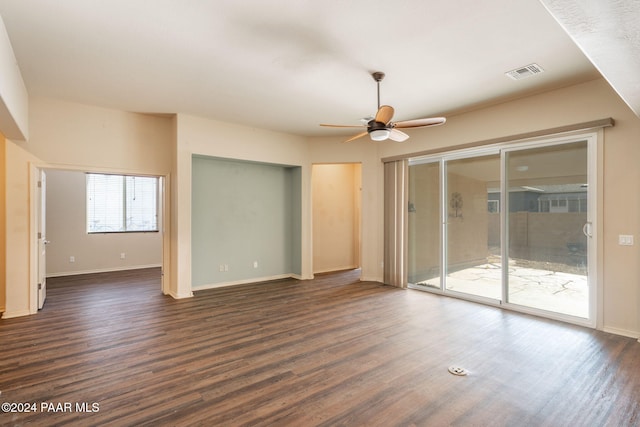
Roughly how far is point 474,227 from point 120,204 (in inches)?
308

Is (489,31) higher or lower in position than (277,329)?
higher

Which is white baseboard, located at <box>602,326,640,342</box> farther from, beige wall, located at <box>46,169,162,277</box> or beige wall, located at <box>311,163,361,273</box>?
beige wall, located at <box>46,169,162,277</box>

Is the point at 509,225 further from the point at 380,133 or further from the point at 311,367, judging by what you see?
the point at 311,367

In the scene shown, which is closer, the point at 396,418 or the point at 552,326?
the point at 396,418

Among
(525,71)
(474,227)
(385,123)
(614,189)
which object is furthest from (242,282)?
(614,189)

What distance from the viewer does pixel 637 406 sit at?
2.16 metres

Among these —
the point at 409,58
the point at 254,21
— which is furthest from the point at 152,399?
the point at 409,58

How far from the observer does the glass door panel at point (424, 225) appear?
5.26m

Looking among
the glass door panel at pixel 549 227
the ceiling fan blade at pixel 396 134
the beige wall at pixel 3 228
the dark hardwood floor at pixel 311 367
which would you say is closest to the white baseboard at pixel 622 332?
the dark hardwood floor at pixel 311 367

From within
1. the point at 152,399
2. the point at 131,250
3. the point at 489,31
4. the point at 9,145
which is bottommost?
the point at 152,399

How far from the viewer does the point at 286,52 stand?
300 cm

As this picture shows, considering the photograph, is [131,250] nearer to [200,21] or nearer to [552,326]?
[200,21]

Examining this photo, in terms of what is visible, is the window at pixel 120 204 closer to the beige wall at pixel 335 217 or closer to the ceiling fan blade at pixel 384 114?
the beige wall at pixel 335 217

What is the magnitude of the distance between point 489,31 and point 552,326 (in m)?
3.30
